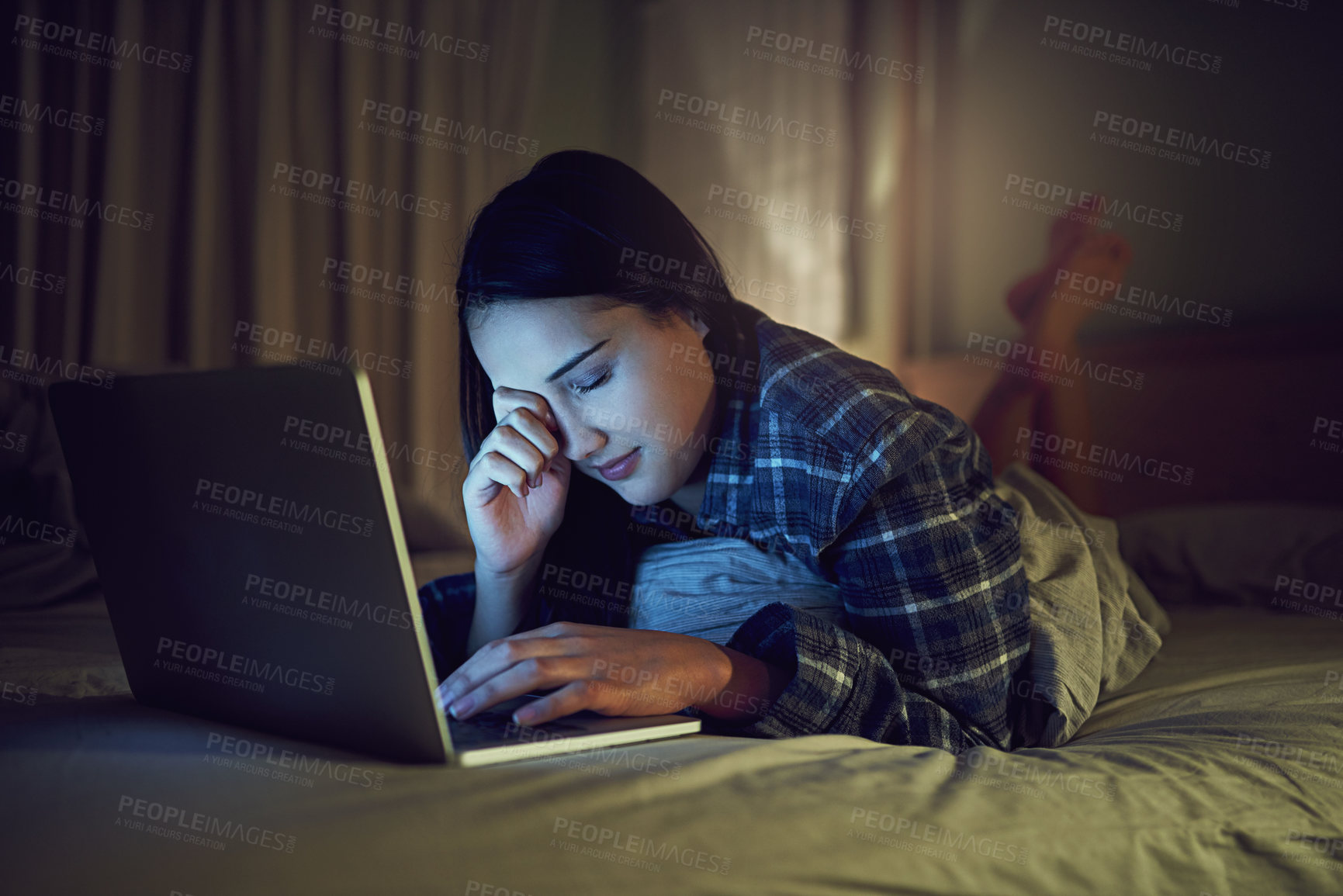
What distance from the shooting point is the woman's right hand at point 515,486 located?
87cm

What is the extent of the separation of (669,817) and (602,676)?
17cm

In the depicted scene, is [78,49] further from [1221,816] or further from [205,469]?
[1221,816]

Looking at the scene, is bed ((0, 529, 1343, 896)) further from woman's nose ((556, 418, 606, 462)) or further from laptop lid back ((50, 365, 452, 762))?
woman's nose ((556, 418, 606, 462))

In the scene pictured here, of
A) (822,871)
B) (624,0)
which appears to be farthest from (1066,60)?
(822,871)

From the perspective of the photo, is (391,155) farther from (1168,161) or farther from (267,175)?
(1168,161)

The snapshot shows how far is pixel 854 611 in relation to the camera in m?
0.84

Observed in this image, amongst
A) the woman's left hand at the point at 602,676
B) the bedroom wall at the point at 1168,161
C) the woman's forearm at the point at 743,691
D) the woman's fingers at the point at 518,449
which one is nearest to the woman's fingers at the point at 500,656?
the woman's left hand at the point at 602,676

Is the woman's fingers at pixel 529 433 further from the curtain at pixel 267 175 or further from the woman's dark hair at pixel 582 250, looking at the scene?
the curtain at pixel 267 175

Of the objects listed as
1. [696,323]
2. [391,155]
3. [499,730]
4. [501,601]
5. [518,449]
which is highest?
[391,155]

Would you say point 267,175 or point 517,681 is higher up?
point 267,175

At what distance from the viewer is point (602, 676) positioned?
0.63 m

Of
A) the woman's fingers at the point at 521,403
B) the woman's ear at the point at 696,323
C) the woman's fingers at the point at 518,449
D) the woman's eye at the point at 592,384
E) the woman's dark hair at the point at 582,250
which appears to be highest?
the woman's dark hair at the point at 582,250

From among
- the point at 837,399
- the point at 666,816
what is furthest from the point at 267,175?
the point at 666,816

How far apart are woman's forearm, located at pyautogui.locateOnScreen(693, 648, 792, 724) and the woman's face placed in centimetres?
27
